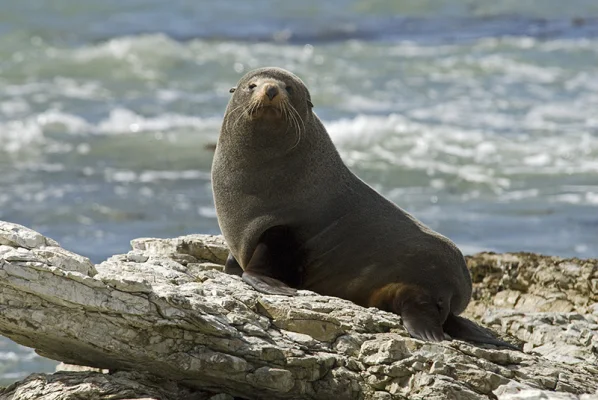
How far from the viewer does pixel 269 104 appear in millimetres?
6883

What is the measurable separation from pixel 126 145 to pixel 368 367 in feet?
40.0

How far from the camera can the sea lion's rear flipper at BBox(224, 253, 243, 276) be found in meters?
6.95

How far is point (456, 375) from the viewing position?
17.7 ft

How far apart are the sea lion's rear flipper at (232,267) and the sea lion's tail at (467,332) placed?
4.24 ft

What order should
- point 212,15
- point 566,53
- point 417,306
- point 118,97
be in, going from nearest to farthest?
point 417,306 < point 118,97 < point 566,53 < point 212,15

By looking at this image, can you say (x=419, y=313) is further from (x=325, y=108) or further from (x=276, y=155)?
(x=325, y=108)

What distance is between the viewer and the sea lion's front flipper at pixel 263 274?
20.3 ft

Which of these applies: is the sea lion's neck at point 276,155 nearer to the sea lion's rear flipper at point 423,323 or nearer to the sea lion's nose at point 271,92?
the sea lion's nose at point 271,92

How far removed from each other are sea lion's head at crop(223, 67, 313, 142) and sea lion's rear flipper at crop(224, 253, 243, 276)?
0.80m

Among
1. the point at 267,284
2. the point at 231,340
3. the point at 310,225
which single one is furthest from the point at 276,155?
the point at 231,340

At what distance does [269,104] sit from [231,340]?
1.95 m

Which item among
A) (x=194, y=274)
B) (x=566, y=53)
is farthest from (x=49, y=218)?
(x=566, y=53)

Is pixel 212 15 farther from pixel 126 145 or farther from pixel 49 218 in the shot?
pixel 49 218

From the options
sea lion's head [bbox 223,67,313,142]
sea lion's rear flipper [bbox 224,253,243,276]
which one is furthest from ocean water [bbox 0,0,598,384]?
sea lion's head [bbox 223,67,313,142]
